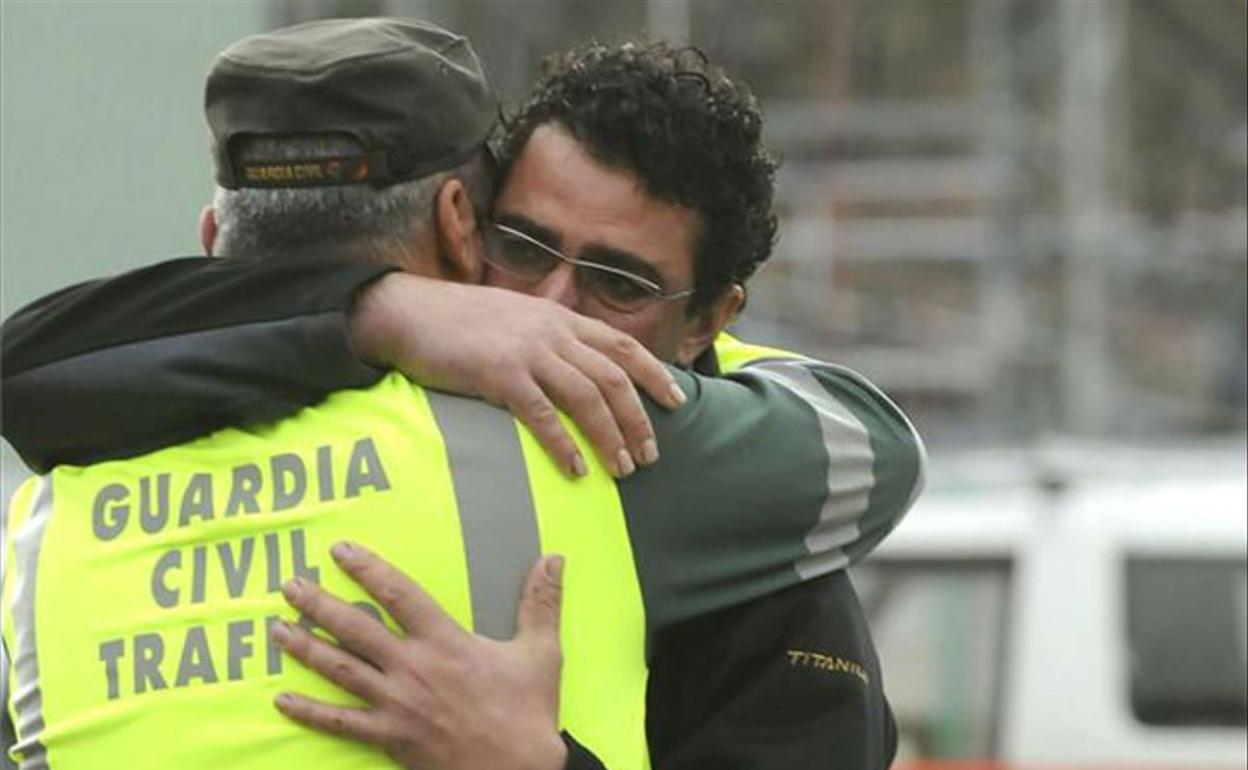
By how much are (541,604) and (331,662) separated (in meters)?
0.15

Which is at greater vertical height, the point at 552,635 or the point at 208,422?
the point at 208,422

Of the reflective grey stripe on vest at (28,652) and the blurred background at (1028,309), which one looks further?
the blurred background at (1028,309)

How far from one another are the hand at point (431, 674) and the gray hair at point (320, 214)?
271 millimetres

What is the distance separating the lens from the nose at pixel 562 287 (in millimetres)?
2506

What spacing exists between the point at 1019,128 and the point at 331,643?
1331 cm

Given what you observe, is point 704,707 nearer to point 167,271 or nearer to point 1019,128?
point 167,271

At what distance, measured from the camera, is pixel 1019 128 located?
15070 mm

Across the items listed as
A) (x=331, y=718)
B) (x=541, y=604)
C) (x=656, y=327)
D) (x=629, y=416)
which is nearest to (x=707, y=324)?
(x=656, y=327)

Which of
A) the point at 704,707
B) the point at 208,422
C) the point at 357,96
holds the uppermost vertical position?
the point at 357,96

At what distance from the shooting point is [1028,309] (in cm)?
1524

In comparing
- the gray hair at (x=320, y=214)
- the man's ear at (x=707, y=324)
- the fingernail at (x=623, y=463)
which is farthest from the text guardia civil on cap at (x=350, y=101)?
the man's ear at (x=707, y=324)

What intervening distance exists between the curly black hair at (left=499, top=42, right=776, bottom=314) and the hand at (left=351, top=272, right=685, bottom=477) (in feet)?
1.21

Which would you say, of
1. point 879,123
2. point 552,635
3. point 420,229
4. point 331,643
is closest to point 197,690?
point 331,643

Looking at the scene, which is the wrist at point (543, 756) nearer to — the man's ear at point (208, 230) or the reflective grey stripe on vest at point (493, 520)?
the reflective grey stripe on vest at point (493, 520)
